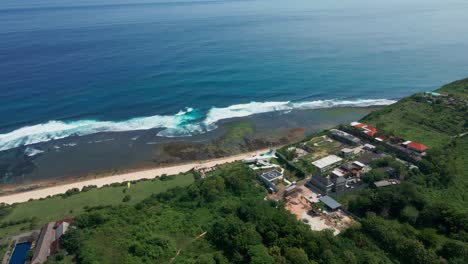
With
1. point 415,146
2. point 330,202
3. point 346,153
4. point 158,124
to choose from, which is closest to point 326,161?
point 346,153

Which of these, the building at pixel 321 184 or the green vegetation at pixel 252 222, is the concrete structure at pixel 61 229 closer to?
the green vegetation at pixel 252 222

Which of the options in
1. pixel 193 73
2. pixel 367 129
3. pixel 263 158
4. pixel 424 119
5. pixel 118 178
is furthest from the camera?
pixel 193 73

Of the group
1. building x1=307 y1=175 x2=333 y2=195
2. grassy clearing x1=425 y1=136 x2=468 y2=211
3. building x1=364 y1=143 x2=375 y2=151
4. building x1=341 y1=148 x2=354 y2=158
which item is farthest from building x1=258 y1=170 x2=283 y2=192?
grassy clearing x1=425 y1=136 x2=468 y2=211

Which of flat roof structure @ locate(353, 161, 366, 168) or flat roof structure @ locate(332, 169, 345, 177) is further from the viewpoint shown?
flat roof structure @ locate(353, 161, 366, 168)

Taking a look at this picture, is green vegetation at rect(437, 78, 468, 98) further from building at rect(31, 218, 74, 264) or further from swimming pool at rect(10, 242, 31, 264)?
swimming pool at rect(10, 242, 31, 264)

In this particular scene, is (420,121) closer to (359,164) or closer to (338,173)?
(359,164)

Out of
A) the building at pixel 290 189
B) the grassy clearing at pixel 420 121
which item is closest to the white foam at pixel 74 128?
the building at pixel 290 189

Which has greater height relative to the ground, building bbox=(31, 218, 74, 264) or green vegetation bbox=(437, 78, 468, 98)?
green vegetation bbox=(437, 78, 468, 98)
